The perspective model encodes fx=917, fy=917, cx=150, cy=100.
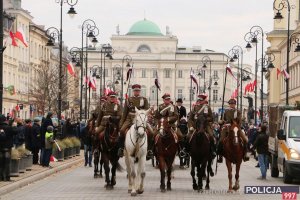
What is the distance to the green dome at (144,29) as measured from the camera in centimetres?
19700

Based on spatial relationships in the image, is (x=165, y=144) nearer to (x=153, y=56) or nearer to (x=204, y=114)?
(x=204, y=114)

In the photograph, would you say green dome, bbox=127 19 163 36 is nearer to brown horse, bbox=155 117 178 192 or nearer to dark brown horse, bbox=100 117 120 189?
dark brown horse, bbox=100 117 120 189

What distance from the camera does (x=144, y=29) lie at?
19838 centimetres

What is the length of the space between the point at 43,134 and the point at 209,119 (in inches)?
466

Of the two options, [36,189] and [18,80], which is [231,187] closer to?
[36,189]

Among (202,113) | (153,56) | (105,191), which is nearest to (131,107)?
(202,113)

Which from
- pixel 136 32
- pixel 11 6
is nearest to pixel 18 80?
pixel 11 6

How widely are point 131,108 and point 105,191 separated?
218 cm

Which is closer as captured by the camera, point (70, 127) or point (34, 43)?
point (70, 127)

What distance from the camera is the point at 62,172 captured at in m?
32.2

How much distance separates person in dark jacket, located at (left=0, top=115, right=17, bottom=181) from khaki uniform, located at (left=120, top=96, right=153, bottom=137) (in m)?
3.44

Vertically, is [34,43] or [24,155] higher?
[34,43]

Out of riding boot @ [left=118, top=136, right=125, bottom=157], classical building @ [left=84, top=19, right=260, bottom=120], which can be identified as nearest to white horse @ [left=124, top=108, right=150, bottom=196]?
riding boot @ [left=118, top=136, right=125, bottom=157]

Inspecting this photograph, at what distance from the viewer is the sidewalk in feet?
74.7
